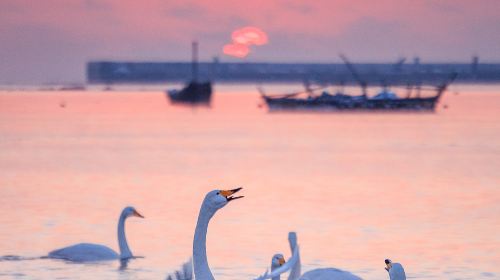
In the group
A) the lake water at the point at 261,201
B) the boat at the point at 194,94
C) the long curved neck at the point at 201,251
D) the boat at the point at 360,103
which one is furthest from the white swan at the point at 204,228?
the boat at the point at 194,94

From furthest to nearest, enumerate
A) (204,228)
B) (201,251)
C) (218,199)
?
1. (204,228)
2. (201,251)
3. (218,199)

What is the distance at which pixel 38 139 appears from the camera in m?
56.8

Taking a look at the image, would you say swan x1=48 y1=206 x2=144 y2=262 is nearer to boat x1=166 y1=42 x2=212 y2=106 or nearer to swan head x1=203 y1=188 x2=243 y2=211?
swan head x1=203 y1=188 x2=243 y2=211

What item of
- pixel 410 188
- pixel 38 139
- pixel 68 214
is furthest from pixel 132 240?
pixel 38 139

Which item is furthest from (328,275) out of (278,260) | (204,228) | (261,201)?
(261,201)

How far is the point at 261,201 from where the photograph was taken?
2605cm

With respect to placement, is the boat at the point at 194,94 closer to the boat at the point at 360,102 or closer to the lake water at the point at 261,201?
the boat at the point at 360,102

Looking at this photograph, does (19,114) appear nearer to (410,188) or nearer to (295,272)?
(410,188)

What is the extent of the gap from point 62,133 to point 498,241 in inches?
1763

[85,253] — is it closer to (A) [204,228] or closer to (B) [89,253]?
(B) [89,253]

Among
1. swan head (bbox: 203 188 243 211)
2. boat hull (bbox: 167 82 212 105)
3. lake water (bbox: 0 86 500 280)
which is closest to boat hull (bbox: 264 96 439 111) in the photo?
boat hull (bbox: 167 82 212 105)

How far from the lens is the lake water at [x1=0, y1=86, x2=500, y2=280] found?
1800 centimetres

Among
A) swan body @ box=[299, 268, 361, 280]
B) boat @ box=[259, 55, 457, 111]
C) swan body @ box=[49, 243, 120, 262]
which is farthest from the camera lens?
boat @ box=[259, 55, 457, 111]

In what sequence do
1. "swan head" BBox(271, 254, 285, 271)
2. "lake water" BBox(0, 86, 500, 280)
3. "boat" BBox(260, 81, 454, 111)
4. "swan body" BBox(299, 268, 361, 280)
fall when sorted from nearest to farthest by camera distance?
"swan head" BBox(271, 254, 285, 271)
"swan body" BBox(299, 268, 361, 280)
"lake water" BBox(0, 86, 500, 280)
"boat" BBox(260, 81, 454, 111)
